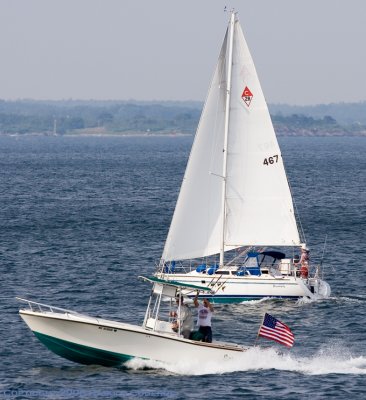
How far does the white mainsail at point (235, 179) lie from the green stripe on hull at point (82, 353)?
1120cm

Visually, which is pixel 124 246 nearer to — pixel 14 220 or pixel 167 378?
pixel 14 220

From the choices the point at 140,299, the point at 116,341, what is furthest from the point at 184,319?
the point at 140,299

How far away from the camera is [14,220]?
93250 mm

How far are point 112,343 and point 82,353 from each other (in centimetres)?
124

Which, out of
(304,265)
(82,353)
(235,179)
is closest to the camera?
(82,353)

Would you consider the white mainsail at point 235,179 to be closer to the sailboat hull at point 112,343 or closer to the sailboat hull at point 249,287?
the sailboat hull at point 249,287

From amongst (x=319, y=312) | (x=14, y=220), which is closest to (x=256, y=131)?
(x=319, y=312)

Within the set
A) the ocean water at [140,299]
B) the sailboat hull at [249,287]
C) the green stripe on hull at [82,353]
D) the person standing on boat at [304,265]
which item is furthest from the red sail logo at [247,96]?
the green stripe on hull at [82,353]

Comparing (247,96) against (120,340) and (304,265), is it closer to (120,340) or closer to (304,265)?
(304,265)

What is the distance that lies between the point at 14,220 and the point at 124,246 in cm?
1871

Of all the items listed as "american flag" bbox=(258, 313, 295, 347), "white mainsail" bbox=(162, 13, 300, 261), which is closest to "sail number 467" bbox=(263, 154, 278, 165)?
"white mainsail" bbox=(162, 13, 300, 261)

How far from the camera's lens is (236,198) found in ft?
188

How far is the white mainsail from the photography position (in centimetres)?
5438

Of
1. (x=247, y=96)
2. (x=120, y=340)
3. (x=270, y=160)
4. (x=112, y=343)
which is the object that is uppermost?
(x=247, y=96)
